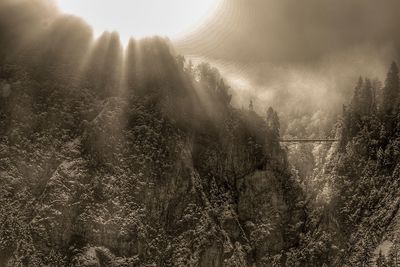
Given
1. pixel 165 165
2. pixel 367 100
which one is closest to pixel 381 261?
pixel 367 100

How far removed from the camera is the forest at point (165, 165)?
10788cm

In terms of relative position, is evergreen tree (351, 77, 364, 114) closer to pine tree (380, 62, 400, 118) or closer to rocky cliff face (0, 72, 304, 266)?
pine tree (380, 62, 400, 118)

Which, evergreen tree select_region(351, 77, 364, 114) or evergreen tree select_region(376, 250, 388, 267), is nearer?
evergreen tree select_region(376, 250, 388, 267)

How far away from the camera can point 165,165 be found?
12106cm

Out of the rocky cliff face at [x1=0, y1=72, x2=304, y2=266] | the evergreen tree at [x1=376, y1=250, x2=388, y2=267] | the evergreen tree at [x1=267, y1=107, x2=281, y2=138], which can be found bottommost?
the evergreen tree at [x1=376, y1=250, x2=388, y2=267]

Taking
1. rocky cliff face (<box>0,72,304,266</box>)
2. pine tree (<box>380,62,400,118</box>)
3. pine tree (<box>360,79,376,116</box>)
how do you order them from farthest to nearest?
pine tree (<box>360,79,376,116</box>), pine tree (<box>380,62,400,118</box>), rocky cliff face (<box>0,72,304,266</box>)

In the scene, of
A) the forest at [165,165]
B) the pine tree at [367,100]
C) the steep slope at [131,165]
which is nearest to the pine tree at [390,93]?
the forest at [165,165]

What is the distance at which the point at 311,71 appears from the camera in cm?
15862

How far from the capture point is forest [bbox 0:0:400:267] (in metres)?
108

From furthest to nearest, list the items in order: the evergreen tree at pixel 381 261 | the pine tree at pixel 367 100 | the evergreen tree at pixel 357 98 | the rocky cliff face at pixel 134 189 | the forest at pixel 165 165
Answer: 1. the evergreen tree at pixel 357 98
2. the pine tree at pixel 367 100
3. the forest at pixel 165 165
4. the evergreen tree at pixel 381 261
5. the rocky cliff face at pixel 134 189

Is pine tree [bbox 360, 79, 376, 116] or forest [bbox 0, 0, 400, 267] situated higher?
pine tree [bbox 360, 79, 376, 116]

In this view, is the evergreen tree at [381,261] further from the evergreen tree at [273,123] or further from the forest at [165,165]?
the evergreen tree at [273,123]

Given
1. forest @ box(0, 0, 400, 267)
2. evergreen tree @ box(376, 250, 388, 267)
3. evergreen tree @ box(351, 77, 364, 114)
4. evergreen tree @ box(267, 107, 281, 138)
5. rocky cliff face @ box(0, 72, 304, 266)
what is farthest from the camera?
evergreen tree @ box(351, 77, 364, 114)

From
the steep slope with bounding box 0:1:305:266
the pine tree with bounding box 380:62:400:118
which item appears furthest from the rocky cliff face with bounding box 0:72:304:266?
the pine tree with bounding box 380:62:400:118
